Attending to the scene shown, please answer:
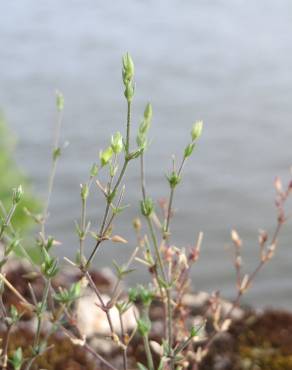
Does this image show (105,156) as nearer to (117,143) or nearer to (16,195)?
(117,143)

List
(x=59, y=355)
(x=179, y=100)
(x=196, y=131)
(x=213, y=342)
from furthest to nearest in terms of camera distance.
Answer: (x=179, y=100)
(x=213, y=342)
(x=59, y=355)
(x=196, y=131)

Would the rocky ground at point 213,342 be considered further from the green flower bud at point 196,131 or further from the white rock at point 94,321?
the green flower bud at point 196,131

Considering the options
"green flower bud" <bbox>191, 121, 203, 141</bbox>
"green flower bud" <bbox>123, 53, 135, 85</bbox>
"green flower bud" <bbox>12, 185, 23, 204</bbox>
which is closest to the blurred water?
"green flower bud" <bbox>191, 121, 203, 141</bbox>

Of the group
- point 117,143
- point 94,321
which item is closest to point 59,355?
point 94,321

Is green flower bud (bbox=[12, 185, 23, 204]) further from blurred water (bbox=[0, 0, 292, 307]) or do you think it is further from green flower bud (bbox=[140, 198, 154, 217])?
blurred water (bbox=[0, 0, 292, 307])

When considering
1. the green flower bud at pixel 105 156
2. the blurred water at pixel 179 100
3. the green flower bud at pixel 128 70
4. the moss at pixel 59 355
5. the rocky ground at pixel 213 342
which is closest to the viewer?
the green flower bud at pixel 128 70

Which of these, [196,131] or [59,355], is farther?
[59,355]

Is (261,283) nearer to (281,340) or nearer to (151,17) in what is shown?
(281,340)

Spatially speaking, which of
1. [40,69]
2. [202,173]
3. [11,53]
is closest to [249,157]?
[202,173]

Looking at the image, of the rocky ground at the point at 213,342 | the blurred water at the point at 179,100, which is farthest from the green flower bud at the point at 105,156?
the blurred water at the point at 179,100
